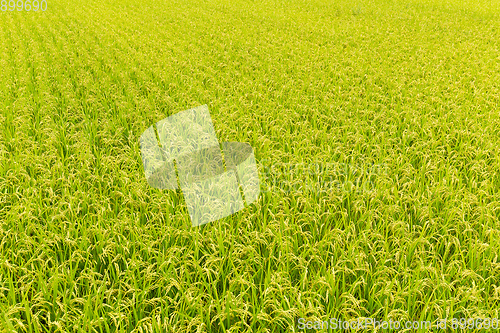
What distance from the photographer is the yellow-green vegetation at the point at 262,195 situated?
2496mm

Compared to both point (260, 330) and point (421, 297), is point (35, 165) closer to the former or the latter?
point (260, 330)

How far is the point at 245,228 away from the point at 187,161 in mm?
1518

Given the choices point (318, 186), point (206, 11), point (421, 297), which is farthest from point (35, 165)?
point (206, 11)

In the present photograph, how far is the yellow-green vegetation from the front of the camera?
250 cm

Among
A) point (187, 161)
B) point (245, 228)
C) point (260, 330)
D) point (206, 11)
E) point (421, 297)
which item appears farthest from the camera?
point (206, 11)

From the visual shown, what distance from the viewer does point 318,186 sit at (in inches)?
150

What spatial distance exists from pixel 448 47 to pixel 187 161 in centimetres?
867

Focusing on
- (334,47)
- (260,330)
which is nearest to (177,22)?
(334,47)

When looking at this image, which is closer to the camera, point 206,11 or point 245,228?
point 245,228

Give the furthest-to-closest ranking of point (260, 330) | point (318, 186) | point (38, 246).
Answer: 1. point (318, 186)
2. point (38, 246)
3. point (260, 330)

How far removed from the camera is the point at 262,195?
12.1 feet

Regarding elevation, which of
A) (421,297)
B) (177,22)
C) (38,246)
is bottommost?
(38,246)

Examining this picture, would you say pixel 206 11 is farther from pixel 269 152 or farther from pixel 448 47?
pixel 269 152

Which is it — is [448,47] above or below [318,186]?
above
